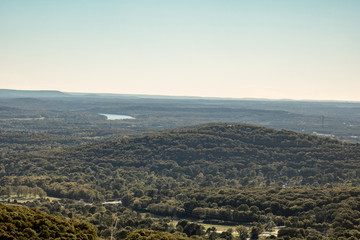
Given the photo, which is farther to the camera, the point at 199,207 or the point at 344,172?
the point at 344,172

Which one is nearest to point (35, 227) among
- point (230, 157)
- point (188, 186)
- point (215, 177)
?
point (188, 186)

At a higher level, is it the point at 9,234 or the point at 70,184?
the point at 9,234

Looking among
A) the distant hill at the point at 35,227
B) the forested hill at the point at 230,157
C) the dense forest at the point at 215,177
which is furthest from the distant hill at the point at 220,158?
the distant hill at the point at 35,227

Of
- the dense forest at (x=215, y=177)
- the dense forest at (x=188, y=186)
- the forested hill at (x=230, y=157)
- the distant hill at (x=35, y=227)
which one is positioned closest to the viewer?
the distant hill at (x=35, y=227)

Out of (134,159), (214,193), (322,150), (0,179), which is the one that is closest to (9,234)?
(214,193)

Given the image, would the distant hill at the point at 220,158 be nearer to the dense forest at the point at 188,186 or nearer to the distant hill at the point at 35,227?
the dense forest at the point at 188,186

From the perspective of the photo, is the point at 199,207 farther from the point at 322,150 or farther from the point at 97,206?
the point at 322,150

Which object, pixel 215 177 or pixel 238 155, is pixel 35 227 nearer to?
pixel 215 177

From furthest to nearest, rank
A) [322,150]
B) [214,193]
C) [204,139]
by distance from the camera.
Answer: [204,139] < [322,150] < [214,193]
